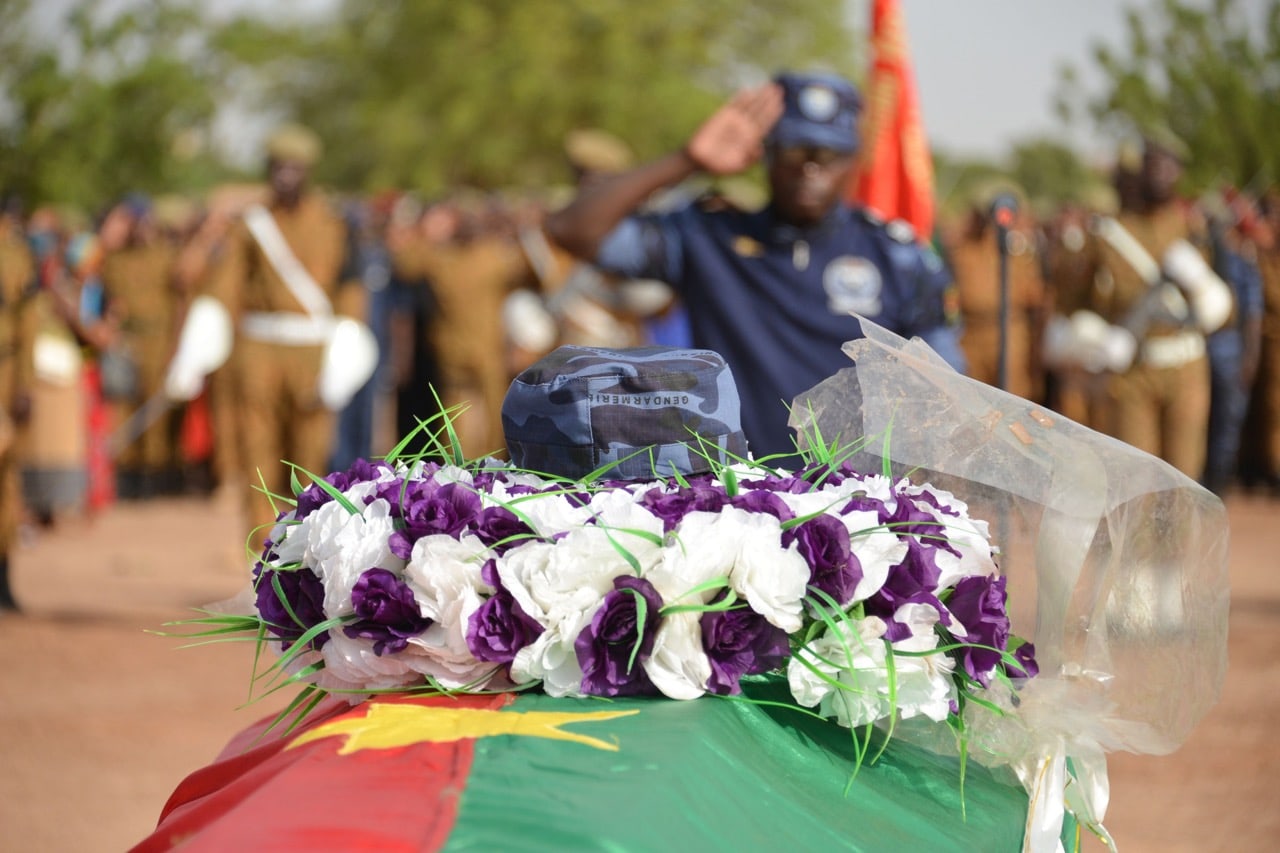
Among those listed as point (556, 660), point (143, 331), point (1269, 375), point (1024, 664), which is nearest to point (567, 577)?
point (556, 660)

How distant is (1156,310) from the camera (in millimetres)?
9102

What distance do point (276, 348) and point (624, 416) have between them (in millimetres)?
6969

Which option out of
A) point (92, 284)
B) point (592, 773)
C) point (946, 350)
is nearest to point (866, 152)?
point (946, 350)

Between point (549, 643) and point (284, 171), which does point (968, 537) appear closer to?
point (549, 643)

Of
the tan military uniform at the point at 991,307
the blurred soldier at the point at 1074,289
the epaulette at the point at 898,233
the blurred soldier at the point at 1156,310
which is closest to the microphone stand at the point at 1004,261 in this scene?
the epaulette at the point at 898,233

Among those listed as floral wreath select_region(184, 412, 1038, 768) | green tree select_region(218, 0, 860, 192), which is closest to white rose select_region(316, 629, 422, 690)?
floral wreath select_region(184, 412, 1038, 768)

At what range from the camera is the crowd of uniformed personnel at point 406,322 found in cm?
893

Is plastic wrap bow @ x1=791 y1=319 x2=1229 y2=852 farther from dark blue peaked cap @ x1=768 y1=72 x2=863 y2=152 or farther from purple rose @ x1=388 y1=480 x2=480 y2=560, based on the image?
dark blue peaked cap @ x1=768 y1=72 x2=863 y2=152

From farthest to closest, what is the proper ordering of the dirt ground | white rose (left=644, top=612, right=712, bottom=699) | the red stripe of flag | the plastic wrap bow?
the dirt ground
the plastic wrap bow
white rose (left=644, top=612, right=712, bottom=699)
the red stripe of flag

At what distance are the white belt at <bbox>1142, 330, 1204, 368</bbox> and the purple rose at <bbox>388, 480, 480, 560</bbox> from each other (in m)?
7.30

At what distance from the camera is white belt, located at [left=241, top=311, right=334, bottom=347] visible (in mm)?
9102

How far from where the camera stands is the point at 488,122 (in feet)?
127

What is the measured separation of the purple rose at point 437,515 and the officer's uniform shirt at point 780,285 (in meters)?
2.62

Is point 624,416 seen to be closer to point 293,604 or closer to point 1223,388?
point 293,604
